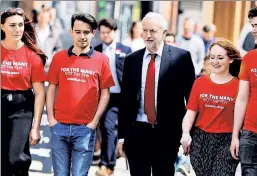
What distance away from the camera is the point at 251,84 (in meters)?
5.83

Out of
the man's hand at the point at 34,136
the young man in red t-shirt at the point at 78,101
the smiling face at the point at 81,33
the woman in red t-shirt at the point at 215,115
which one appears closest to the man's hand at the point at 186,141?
the woman in red t-shirt at the point at 215,115

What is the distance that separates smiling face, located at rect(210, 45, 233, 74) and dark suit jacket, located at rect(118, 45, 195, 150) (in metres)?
0.43

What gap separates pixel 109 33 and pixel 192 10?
13.5 meters

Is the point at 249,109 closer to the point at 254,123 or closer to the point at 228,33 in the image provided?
the point at 254,123

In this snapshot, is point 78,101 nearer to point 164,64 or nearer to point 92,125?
point 92,125

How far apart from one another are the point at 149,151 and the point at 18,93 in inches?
52.9

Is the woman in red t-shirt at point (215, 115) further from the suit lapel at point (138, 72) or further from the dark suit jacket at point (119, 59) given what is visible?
the dark suit jacket at point (119, 59)

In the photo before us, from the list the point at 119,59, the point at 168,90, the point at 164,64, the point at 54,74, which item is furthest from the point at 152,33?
the point at 119,59

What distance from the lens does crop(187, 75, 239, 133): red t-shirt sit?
614 cm

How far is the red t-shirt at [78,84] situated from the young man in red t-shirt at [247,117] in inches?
55.2

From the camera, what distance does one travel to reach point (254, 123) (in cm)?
577

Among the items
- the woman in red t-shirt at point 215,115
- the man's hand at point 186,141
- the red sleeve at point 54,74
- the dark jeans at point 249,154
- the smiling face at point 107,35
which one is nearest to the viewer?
the dark jeans at point 249,154

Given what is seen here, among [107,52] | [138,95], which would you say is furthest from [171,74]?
[107,52]

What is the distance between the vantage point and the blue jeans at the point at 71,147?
6.57m
